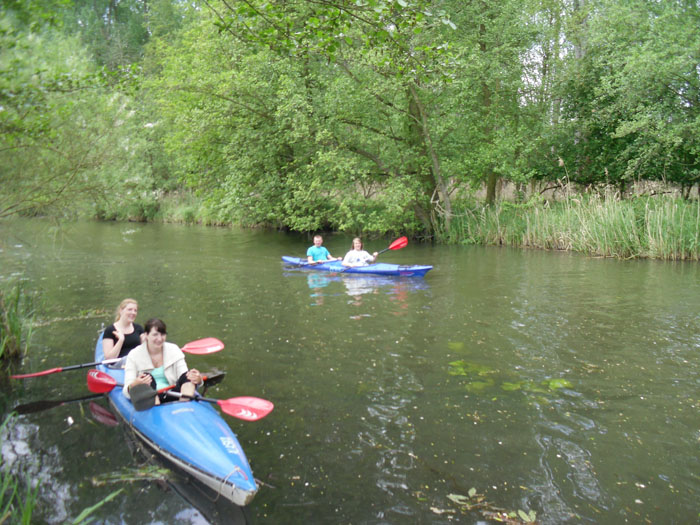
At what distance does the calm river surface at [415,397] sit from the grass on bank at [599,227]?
9.61 ft

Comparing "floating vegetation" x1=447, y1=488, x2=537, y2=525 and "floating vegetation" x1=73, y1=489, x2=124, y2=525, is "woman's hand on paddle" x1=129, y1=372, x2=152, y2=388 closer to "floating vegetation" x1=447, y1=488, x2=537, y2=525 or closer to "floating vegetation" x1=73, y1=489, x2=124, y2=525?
"floating vegetation" x1=73, y1=489, x2=124, y2=525

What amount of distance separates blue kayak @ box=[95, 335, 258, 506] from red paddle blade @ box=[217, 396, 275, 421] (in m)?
0.12

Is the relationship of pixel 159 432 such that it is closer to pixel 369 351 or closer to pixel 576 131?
pixel 369 351

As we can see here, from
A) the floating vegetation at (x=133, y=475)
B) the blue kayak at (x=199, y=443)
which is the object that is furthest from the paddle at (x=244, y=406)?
the floating vegetation at (x=133, y=475)

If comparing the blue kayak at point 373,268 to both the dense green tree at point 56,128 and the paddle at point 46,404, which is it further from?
the paddle at point 46,404

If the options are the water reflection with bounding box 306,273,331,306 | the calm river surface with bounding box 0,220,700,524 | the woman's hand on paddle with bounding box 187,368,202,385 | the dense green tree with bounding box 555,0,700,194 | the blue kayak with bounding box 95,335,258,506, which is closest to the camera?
the blue kayak with bounding box 95,335,258,506

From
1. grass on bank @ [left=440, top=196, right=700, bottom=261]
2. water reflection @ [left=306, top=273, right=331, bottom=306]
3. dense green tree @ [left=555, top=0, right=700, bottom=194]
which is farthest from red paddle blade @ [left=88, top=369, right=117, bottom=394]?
dense green tree @ [left=555, top=0, right=700, bottom=194]

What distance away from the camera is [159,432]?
435 centimetres

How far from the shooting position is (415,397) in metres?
5.53

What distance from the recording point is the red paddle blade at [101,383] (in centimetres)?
521

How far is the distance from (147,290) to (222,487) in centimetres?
829

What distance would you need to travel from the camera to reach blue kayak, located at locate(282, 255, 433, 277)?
40.4 ft

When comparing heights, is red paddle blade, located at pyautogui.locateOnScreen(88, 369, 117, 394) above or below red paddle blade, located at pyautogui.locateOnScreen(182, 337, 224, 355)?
below

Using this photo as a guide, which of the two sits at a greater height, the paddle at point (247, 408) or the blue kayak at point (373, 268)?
the blue kayak at point (373, 268)
